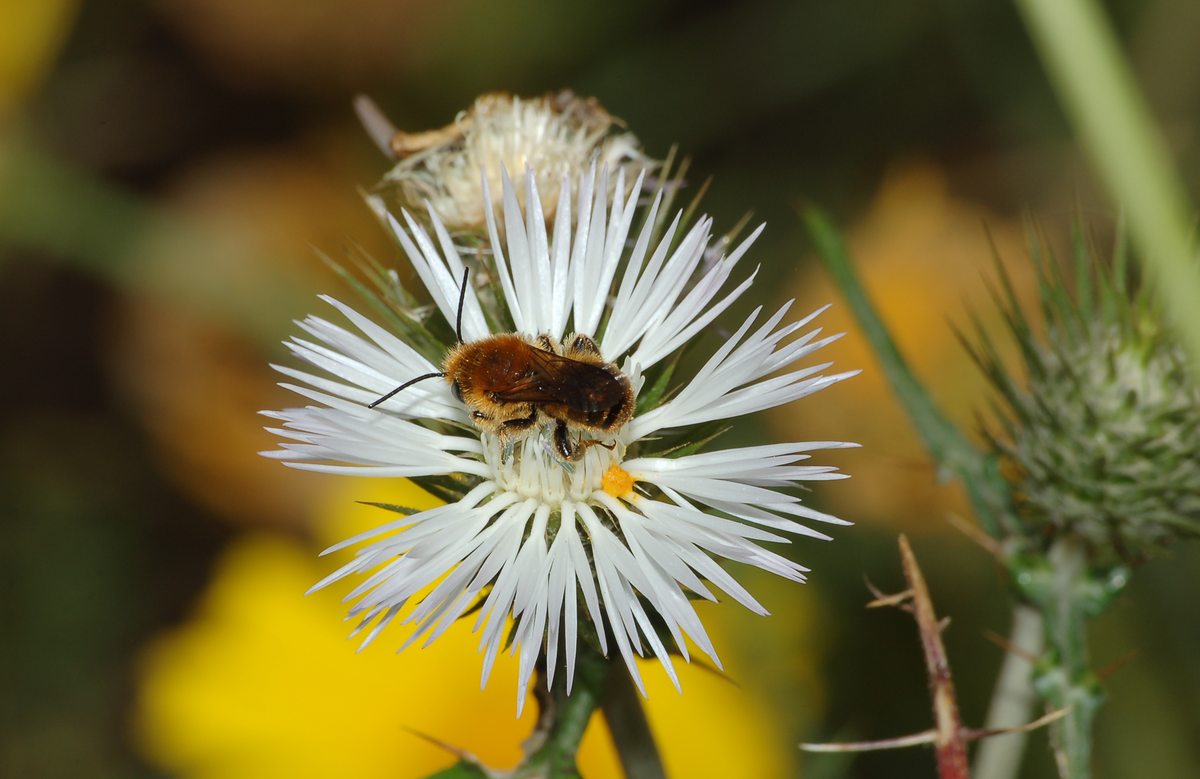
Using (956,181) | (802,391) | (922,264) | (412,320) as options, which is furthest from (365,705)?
(956,181)

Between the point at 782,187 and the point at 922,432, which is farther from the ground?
the point at 782,187

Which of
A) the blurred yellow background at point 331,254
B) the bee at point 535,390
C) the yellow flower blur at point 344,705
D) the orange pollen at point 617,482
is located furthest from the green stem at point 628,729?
the blurred yellow background at point 331,254

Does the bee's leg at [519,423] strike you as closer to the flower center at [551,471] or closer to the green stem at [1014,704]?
the flower center at [551,471]

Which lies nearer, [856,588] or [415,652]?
[415,652]

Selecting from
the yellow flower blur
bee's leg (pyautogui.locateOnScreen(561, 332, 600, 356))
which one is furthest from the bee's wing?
the yellow flower blur

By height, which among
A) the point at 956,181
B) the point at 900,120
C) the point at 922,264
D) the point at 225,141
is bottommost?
the point at 922,264

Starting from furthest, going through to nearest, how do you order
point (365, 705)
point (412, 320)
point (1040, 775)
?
point (1040, 775), point (365, 705), point (412, 320)

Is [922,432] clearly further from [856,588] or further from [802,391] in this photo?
[856,588]
